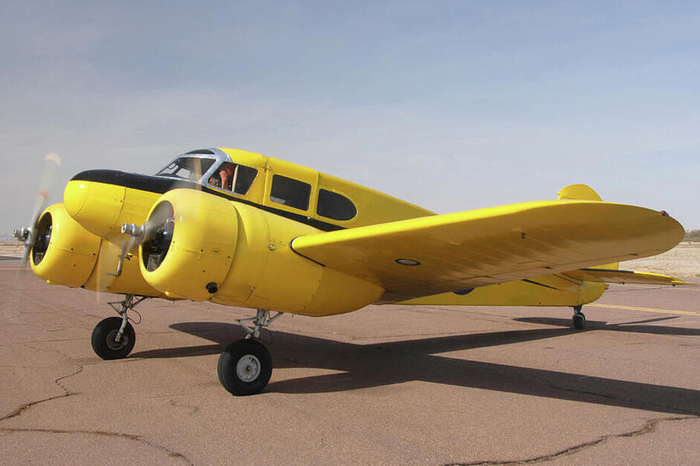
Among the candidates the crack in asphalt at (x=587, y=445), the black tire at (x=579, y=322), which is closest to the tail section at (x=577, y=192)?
the black tire at (x=579, y=322)

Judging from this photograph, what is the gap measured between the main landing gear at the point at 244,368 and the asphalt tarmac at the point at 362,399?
0.47 ft

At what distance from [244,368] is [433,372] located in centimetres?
279

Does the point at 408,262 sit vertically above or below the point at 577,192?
below

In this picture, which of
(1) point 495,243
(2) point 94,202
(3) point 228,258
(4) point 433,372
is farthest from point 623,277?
(2) point 94,202

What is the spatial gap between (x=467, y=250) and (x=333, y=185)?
9.59 feet

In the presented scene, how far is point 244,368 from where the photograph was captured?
5.97 m

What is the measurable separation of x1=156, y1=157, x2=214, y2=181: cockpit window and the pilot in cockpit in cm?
20

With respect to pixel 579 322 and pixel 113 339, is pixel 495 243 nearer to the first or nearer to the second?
pixel 113 339

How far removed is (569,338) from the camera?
416 inches

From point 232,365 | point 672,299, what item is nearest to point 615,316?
point 672,299

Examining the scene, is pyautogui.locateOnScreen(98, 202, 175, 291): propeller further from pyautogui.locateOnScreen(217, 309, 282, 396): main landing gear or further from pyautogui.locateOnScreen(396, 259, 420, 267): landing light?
pyautogui.locateOnScreen(396, 259, 420, 267): landing light

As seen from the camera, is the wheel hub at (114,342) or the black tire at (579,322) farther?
the black tire at (579,322)

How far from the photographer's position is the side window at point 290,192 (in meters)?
7.46

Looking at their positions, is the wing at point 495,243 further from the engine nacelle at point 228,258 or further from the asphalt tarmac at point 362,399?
the asphalt tarmac at point 362,399
